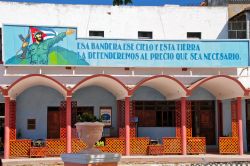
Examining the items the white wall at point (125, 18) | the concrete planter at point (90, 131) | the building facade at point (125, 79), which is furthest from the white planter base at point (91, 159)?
the white wall at point (125, 18)

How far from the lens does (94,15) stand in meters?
25.4

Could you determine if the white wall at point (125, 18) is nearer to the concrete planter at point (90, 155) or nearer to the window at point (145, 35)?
the window at point (145, 35)

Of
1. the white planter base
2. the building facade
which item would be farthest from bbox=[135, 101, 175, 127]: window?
the white planter base

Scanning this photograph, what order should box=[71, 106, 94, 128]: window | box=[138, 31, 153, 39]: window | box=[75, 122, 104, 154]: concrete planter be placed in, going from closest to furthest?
box=[75, 122, 104, 154]: concrete planter, box=[71, 106, 94, 128]: window, box=[138, 31, 153, 39]: window

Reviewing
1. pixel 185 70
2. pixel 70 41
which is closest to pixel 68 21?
pixel 70 41

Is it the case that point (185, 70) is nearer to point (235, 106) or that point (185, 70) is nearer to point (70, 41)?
point (235, 106)

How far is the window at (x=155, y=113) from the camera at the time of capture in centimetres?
2522

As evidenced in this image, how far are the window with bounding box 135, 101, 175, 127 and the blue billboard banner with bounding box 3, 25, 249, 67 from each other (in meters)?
2.91

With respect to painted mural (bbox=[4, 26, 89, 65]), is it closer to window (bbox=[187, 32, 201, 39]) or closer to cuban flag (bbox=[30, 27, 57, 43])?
cuban flag (bbox=[30, 27, 57, 43])

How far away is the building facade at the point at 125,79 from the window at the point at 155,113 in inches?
2.0

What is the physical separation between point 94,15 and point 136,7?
7.48 feet

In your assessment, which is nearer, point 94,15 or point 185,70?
point 185,70

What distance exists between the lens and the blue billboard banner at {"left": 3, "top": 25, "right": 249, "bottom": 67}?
22125 mm

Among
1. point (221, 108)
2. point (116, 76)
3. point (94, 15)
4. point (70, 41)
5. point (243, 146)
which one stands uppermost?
point (94, 15)
